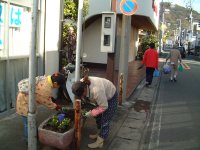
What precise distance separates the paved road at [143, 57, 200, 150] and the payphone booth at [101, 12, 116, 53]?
2337 mm

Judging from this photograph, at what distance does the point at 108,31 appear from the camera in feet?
30.7

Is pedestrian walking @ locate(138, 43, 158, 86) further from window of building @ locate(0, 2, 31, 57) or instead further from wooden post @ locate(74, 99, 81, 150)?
wooden post @ locate(74, 99, 81, 150)

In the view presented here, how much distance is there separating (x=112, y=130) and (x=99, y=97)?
194 centimetres

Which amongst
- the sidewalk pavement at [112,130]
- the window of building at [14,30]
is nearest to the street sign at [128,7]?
the window of building at [14,30]

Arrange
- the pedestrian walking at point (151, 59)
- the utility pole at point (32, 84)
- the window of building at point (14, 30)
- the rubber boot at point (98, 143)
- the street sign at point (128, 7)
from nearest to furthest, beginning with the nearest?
the utility pole at point (32, 84), the rubber boot at point (98, 143), the window of building at point (14, 30), the street sign at point (128, 7), the pedestrian walking at point (151, 59)

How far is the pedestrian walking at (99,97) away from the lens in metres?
4.96

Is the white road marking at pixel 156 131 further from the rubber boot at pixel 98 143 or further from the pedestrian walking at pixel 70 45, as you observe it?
the pedestrian walking at pixel 70 45

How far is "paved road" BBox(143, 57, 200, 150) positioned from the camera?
6.42 metres

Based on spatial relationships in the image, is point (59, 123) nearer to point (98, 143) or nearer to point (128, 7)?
point (98, 143)

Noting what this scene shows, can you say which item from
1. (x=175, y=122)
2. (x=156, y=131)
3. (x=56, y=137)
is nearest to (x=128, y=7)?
(x=175, y=122)

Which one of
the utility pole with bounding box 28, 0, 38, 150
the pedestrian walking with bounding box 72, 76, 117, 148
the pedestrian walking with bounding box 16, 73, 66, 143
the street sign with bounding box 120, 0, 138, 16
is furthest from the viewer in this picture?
the street sign with bounding box 120, 0, 138, 16

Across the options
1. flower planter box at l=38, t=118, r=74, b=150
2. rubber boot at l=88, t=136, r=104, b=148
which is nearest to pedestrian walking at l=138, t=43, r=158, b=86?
rubber boot at l=88, t=136, r=104, b=148

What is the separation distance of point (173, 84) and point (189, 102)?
442 cm

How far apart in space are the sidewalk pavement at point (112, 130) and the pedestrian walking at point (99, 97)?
0.39m
